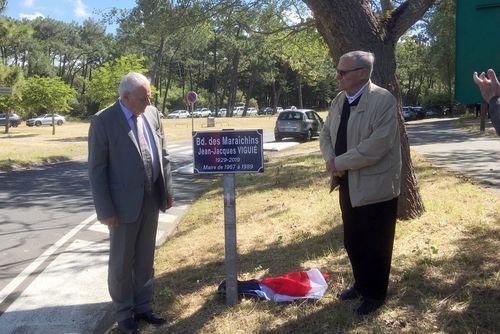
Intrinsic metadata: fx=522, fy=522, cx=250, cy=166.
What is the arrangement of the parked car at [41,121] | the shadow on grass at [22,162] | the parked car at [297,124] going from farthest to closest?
the parked car at [41,121] → the parked car at [297,124] → the shadow on grass at [22,162]

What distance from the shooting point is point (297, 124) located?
24578 mm

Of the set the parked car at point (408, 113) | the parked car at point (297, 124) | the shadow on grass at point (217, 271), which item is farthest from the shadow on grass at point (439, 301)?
the parked car at point (408, 113)

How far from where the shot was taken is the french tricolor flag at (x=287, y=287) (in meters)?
4.25

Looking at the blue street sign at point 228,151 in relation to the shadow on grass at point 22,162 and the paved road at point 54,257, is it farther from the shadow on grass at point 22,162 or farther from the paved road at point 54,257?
the shadow on grass at point 22,162

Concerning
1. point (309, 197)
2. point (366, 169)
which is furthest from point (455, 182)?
point (366, 169)

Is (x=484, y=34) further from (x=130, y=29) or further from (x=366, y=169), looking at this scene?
(x=130, y=29)

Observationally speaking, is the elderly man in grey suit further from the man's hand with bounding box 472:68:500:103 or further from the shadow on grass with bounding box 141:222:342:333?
the man's hand with bounding box 472:68:500:103

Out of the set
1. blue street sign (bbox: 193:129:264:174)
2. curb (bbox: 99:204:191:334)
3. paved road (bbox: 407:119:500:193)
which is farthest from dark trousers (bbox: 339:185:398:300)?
paved road (bbox: 407:119:500:193)

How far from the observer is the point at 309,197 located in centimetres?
873

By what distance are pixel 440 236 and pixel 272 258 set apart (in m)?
1.80

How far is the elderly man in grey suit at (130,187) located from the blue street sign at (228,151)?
12.3 inches

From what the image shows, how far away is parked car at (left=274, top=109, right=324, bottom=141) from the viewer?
24.5 m

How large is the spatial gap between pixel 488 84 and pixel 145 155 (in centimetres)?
233

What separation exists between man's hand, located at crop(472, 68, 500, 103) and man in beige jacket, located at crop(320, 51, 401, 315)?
2.46ft
